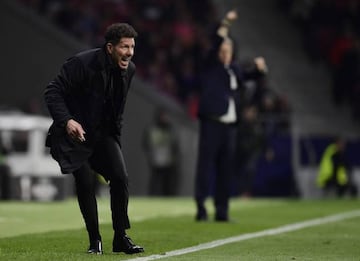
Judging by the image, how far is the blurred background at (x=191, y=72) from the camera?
2441 centimetres

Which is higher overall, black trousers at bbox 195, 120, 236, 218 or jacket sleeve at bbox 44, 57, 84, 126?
jacket sleeve at bbox 44, 57, 84, 126

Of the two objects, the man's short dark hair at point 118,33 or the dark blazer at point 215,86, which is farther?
the dark blazer at point 215,86

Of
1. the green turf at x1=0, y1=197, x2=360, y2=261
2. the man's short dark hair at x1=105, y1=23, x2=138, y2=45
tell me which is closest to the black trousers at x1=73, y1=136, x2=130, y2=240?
the green turf at x1=0, y1=197, x2=360, y2=261

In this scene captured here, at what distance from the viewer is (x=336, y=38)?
91.5 ft

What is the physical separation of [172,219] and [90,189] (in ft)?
17.5

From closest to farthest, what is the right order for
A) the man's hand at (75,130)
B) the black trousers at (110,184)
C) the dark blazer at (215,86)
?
1. the man's hand at (75,130)
2. the black trousers at (110,184)
3. the dark blazer at (215,86)

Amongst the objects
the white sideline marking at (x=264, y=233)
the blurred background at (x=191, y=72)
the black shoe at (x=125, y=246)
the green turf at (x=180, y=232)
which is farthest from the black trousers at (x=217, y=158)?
the blurred background at (x=191, y=72)

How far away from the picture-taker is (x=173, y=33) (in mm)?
28219

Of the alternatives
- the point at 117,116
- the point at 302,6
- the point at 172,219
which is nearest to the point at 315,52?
the point at 302,6

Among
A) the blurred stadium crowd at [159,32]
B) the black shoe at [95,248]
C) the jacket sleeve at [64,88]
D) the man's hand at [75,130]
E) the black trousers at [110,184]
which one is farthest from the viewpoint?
the blurred stadium crowd at [159,32]

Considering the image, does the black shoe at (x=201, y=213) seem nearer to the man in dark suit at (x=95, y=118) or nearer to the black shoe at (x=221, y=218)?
the black shoe at (x=221, y=218)

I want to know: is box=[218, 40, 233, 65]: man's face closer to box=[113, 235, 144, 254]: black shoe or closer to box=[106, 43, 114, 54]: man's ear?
box=[106, 43, 114, 54]: man's ear

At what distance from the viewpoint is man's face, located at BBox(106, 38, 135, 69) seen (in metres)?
9.61

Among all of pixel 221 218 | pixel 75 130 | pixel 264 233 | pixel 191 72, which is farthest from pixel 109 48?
pixel 191 72
